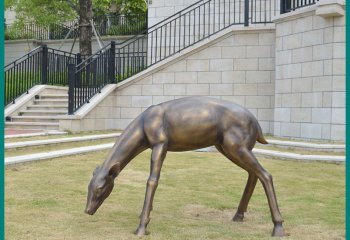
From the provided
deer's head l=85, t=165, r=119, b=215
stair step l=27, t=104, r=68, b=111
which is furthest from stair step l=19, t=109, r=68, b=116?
deer's head l=85, t=165, r=119, b=215

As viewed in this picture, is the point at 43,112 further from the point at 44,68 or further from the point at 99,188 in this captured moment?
the point at 99,188

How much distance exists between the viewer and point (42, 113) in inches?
631

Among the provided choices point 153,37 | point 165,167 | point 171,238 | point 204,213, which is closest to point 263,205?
point 204,213

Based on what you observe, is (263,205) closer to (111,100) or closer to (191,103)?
(191,103)

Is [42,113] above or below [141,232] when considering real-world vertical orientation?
above

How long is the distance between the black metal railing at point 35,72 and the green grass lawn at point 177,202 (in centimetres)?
810

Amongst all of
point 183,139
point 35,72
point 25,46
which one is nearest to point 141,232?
point 183,139

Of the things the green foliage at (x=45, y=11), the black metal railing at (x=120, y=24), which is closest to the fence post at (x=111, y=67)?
the green foliage at (x=45, y=11)

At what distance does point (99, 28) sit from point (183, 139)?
24345 millimetres

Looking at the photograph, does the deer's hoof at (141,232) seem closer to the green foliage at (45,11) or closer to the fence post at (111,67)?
the fence post at (111,67)

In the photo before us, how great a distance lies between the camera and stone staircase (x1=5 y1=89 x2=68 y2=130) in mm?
15130

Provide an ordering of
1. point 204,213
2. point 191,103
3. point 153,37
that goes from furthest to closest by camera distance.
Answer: point 153,37 < point 204,213 < point 191,103

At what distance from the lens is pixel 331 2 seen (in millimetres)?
11922

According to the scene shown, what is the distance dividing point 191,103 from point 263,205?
2112 millimetres
